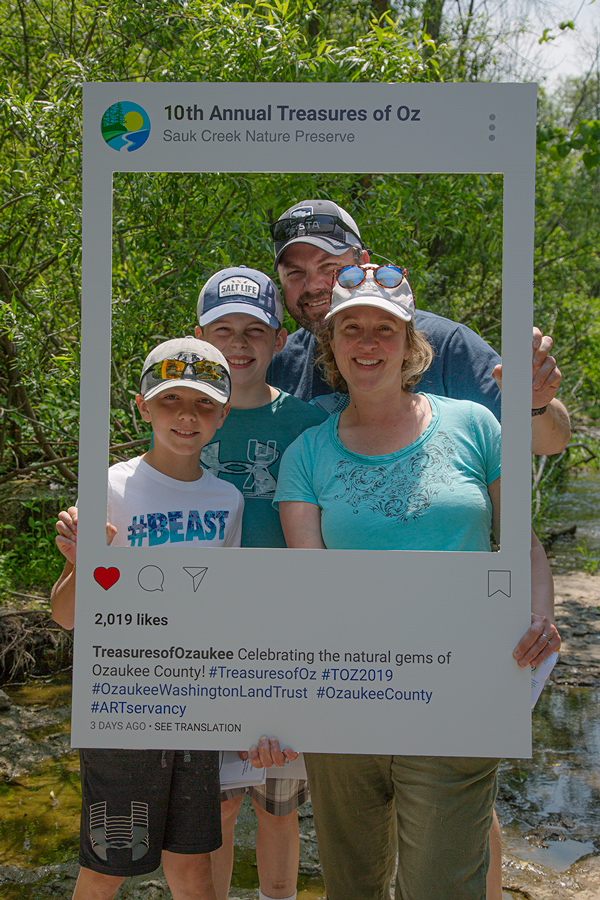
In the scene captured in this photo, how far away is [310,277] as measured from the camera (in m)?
2.36

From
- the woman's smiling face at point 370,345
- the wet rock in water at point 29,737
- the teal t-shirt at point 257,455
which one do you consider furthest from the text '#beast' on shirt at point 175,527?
the wet rock in water at point 29,737

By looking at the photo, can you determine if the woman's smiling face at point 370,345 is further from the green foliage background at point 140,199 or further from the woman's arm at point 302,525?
the green foliage background at point 140,199

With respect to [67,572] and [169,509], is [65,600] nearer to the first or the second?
[67,572]

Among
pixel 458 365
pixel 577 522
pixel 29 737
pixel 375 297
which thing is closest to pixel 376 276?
pixel 375 297

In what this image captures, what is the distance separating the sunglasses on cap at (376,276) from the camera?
6.13ft

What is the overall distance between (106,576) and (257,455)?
0.55 meters

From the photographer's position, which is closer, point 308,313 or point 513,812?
point 308,313

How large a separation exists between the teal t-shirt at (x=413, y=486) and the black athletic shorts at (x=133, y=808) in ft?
2.70

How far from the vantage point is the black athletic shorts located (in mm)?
2051

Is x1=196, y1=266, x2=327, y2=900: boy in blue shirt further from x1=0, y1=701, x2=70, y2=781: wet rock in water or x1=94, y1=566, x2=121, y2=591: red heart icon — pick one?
x1=0, y1=701, x2=70, y2=781: wet rock in water

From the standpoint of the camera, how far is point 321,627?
173 cm

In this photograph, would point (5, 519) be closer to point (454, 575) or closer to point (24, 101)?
point (24, 101)

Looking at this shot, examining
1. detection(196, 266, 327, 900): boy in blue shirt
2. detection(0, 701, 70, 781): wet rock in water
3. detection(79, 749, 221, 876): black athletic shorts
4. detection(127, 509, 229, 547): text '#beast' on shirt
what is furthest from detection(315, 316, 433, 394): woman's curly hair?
detection(0, 701, 70, 781): wet rock in water

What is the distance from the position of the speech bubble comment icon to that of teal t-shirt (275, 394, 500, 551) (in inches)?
14.1
